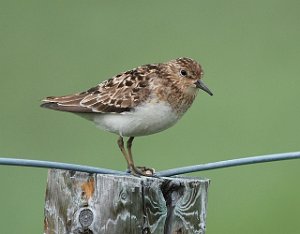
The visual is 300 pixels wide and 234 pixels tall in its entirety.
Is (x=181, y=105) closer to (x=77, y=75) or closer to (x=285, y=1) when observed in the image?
(x=77, y=75)

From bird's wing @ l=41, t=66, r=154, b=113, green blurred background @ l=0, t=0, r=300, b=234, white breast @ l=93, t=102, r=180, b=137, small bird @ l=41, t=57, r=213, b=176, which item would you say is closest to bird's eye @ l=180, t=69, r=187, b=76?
small bird @ l=41, t=57, r=213, b=176

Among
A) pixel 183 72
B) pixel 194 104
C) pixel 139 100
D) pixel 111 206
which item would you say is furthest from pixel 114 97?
pixel 194 104

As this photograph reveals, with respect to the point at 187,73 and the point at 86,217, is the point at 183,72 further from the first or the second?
the point at 86,217

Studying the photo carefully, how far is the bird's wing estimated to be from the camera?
12023 millimetres

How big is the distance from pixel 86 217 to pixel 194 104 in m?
12.0

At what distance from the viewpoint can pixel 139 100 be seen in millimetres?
11992

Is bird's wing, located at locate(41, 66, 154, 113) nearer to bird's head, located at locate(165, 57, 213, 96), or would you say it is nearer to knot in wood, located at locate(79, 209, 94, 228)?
bird's head, located at locate(165, 57, 213, 96)

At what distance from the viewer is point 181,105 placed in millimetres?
12227

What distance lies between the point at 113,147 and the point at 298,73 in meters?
5.41

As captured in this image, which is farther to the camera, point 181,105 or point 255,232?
point 255,232

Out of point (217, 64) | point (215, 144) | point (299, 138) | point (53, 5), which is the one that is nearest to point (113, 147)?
point (215, 144)

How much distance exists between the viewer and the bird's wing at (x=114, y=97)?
12023 millimetres

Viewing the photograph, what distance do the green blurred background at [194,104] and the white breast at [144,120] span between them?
17.8 ft

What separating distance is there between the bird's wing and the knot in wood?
10.0 ft
